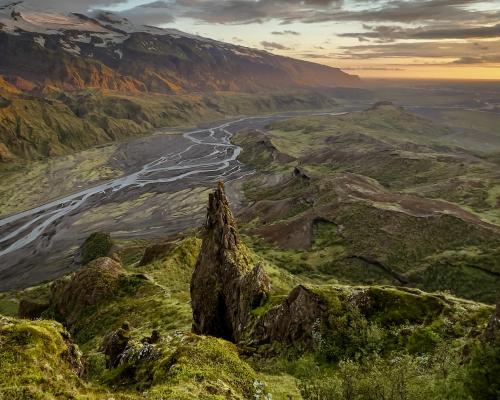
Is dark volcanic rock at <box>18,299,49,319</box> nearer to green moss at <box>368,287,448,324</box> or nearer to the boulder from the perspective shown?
green moss at <box>368,287,448,324</box>

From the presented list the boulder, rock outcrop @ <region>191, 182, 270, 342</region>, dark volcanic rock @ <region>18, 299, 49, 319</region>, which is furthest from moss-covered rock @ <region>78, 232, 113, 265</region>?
rock outcrop @ <region>191, 182, 270, 342</region>

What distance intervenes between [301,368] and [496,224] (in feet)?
339

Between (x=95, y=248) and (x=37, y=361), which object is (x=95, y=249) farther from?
(x=37, y=361)

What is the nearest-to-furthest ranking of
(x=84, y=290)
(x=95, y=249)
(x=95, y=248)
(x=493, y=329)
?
(x=493, y=329), (x=84, y=290), (x=95, y=249), (x=95, y=248)

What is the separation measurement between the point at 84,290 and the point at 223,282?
98.1ft

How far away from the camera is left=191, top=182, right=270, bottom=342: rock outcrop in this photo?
3925cm

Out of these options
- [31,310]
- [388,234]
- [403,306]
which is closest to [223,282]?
[403,306]

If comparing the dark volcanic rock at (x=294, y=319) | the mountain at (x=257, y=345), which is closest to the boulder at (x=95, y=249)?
the mountain at (x=257, y=345)

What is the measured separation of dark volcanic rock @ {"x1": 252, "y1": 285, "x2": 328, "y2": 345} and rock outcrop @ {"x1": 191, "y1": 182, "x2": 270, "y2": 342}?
3.44 meters

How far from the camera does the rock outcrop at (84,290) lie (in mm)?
62531

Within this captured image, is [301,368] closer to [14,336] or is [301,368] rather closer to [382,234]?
[14,336]

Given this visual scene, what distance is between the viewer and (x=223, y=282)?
4306 cm

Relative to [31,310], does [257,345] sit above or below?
above

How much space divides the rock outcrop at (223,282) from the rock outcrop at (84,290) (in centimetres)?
2460
